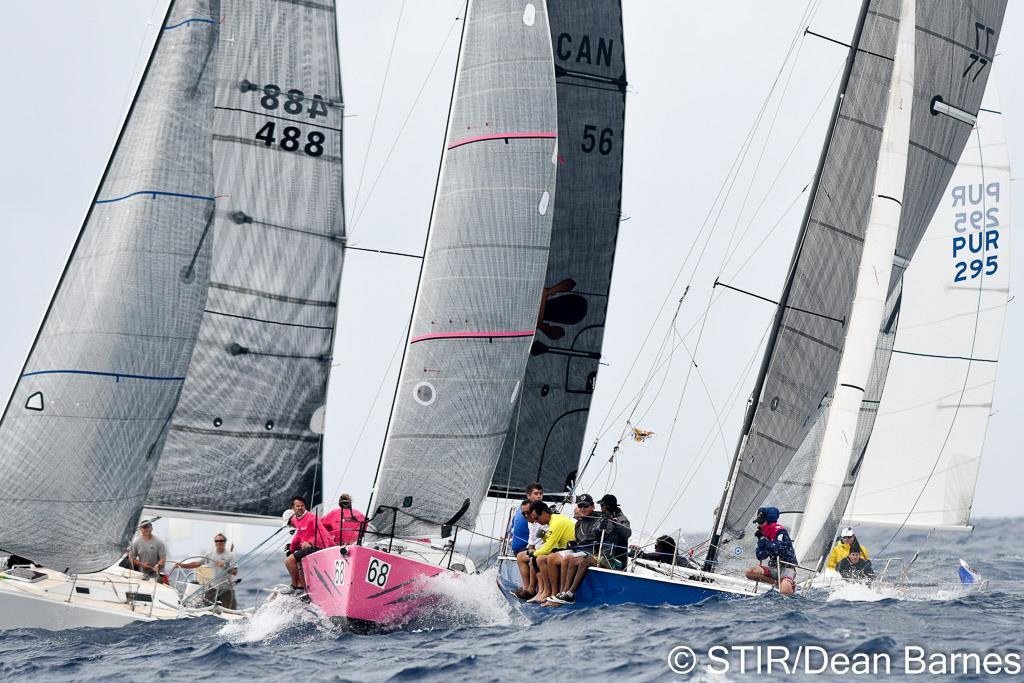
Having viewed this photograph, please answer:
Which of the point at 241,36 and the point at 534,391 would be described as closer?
the point at 241,36

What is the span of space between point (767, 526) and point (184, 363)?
6.02 metres

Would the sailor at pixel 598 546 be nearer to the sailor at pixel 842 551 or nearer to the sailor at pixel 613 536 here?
the sailor at pixel 613 536

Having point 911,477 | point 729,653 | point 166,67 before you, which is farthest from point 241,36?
point 911,477

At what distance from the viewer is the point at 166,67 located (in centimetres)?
1532

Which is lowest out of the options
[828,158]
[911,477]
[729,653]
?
[729,653]

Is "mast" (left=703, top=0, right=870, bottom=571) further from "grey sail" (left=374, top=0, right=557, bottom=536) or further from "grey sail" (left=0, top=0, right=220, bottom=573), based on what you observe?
"grey sail" (left=0, top=0, right=220, bottom=573)

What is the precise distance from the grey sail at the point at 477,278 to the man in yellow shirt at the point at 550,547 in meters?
0.94

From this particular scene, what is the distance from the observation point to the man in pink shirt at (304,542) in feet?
44.7

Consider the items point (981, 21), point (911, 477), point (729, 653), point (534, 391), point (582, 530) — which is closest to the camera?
Result: point (729, 653)

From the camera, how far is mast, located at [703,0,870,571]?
50.3ft

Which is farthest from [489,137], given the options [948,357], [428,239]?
[948,357]

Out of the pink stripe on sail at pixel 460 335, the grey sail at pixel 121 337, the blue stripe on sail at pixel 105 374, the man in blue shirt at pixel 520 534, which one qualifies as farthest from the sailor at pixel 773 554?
the blue stripe on sail at pixel 105 374

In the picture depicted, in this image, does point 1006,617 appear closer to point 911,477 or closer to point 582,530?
point 582,530

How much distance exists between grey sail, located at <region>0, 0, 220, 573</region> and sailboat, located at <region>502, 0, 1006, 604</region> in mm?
5214
